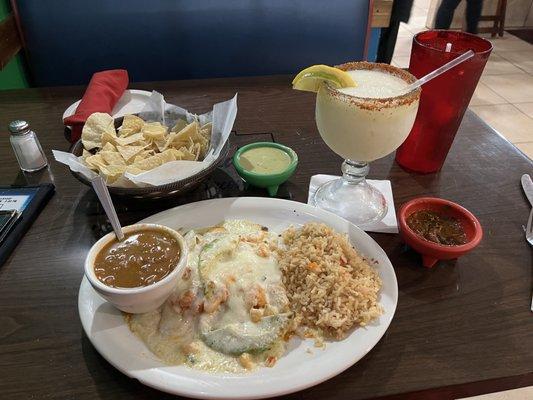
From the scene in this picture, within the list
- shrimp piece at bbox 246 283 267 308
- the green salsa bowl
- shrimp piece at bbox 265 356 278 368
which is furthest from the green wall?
shrimp piece at bbox 265 356 278 368

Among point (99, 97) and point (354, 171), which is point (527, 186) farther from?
point (99, 97)

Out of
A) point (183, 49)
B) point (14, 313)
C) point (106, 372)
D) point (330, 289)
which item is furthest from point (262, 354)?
point (183, 49)

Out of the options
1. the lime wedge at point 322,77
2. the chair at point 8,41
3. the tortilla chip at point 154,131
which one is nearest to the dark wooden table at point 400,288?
the tortilla chip at point 154,131

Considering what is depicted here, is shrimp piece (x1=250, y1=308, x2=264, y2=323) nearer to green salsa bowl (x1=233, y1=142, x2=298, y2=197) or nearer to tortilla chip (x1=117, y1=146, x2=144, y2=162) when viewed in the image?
green salsa bowl (x1=233, y1=142, x2=298, y2=197)

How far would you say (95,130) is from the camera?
1409 mm

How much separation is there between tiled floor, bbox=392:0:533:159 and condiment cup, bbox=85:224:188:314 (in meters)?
3.58

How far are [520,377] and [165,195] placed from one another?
972 mm

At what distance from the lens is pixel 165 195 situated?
1229 mm

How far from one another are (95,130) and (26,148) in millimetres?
244

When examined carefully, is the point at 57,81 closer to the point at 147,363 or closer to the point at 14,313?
the point at 14,313

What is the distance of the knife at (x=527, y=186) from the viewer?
1342 millimetres

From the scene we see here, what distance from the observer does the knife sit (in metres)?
1.34

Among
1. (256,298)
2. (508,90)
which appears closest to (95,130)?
(256,298)

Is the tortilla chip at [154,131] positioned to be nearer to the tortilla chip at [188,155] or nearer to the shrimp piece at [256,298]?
the tortilla chip at [188,155]
